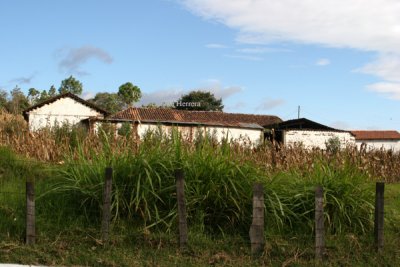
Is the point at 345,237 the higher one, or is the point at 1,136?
the point at 1,136

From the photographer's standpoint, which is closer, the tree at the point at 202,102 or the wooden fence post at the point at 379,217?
the wooden fence post at the point at 379,217

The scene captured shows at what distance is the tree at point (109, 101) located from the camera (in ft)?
241

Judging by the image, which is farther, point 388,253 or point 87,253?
point 388,253

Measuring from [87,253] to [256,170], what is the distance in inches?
120

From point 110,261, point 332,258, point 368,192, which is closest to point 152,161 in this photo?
point 110,261

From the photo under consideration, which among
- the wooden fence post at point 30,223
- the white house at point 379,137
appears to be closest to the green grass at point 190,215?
the wooden fence post at point 30,223

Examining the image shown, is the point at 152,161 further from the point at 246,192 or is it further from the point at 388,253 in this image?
the point at 388,253

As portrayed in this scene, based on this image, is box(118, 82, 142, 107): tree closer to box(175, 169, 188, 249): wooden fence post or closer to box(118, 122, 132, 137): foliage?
box(118, 122, 132, 137): foliage

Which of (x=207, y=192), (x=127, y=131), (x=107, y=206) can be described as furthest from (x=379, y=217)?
(x=127, y=131)

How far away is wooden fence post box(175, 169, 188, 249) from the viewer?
22.6 feet

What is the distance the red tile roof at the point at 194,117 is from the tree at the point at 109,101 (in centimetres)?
2395

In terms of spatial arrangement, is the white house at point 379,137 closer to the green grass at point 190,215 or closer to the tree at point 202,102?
the tree at point 202,102

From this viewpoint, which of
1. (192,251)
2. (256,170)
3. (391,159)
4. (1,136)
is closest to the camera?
(192,251)

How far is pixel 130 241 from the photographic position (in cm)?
703
